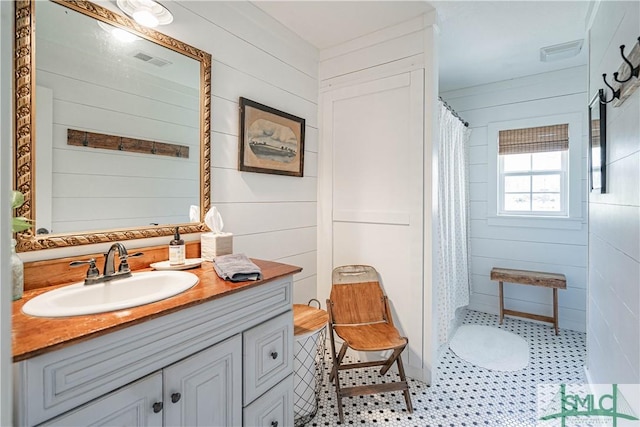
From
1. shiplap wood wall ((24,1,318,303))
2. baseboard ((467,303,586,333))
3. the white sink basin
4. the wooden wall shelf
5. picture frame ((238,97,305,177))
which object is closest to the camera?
the white sink basin

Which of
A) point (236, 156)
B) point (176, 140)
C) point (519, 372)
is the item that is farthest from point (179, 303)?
point (519, 372)

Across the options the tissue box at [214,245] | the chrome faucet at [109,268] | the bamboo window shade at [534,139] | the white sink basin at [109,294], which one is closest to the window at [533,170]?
the bamboo window shade at [534,139]

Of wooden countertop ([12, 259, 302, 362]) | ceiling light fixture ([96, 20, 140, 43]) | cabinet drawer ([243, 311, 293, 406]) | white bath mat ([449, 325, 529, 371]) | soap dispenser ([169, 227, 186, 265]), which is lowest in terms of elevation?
white bath mat ([449, 325, 529, 371])

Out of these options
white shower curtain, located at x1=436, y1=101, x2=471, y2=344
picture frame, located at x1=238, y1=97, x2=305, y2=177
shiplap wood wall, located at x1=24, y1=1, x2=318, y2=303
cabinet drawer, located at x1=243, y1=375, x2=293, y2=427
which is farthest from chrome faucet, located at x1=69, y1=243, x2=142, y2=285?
white shower curtain, located at x1=436, y1=101, x2=471, y2=344

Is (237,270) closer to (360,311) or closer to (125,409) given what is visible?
(125,409)

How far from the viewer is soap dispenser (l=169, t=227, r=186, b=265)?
152 cm

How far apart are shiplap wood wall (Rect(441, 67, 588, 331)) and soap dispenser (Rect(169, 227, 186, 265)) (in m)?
3.25

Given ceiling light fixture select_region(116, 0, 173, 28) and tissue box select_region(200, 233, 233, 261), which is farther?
tissue box select_region(200, 233, 233, 261)

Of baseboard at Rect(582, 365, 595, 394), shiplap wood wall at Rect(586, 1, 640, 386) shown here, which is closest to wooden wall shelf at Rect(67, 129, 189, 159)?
shiplap wood wall at Rect(586, 1, 640, 386)

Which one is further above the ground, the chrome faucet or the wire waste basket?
the chrome faucet

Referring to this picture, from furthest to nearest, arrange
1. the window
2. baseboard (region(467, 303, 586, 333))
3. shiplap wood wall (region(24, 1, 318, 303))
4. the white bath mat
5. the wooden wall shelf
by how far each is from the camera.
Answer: the window
baseboard (region(467, 303, 586, 333))
the white bath mat
shiplap wood wall (region(24, 1, 318, 303))
the wooden wall shelf

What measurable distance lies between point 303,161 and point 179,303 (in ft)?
5.42

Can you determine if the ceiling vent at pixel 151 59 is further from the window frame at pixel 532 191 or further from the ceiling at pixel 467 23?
the window frame at pixel 532 191

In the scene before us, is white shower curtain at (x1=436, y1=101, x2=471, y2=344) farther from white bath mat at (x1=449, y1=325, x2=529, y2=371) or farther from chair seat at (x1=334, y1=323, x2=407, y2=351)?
chair seat at (x1=334, y1=323, x2=407, y2=351)
